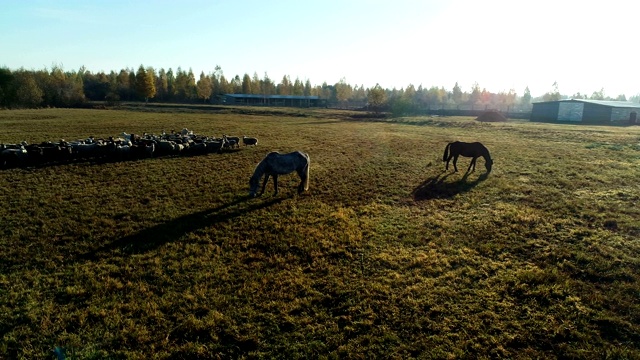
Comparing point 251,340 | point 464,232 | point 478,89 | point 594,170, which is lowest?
point 251,340

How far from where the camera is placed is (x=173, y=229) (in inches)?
445

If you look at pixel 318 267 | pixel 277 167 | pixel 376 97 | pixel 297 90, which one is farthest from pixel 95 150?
pixel 297 90

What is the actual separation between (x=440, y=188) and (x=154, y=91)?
313 feet

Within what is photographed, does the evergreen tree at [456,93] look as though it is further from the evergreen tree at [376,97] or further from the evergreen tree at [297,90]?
the evergreen tree at [376,97]

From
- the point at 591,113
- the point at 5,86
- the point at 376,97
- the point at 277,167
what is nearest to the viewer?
the point at 277,167

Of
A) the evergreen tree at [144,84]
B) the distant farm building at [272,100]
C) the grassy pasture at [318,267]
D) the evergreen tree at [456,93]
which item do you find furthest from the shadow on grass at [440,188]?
the evergreen tree at [456,93]

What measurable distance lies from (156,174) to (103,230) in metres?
7.22

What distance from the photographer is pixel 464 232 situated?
452 inches

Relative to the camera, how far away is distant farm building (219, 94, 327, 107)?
387ft

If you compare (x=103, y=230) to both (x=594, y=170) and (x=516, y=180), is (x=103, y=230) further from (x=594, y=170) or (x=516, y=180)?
(x=594, y=170)

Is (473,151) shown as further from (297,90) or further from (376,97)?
(297,90)

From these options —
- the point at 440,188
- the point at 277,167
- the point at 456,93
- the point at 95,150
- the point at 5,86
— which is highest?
the point at 456,93

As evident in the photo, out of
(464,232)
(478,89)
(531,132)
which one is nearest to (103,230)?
(464,232)

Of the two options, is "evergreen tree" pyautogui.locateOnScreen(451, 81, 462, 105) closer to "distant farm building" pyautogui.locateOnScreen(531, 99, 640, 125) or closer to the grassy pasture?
"distant farm building" pyautogui.locateOnScreen(531, 99, 640, 125)
